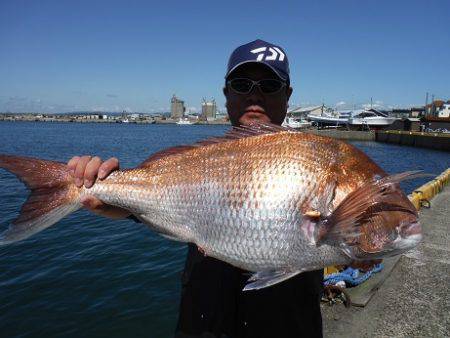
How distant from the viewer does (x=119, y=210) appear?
109 inches

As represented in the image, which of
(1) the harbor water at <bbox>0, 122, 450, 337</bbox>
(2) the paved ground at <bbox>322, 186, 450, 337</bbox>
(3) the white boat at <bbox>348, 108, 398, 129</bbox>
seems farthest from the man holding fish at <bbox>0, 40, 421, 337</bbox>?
(3) the white boat at <bbox>348, 108, 398, 129</bbox>

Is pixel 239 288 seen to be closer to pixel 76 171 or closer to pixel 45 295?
pixel 76 171

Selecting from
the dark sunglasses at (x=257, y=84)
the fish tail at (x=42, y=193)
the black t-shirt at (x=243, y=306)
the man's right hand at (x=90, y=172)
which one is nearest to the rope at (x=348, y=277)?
the black t-shirt at (x=243, y=306)

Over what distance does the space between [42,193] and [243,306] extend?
1.57m

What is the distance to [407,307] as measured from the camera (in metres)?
5.39

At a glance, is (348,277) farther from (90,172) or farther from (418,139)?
(418,139)

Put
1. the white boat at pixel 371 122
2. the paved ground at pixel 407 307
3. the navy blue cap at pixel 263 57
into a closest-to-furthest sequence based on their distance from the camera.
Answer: the navy blue cap at pixel 263 57
the paved ground at pixel 407 307
the white boat at pixel 371 122

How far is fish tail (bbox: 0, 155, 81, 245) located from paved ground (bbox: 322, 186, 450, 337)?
370cm

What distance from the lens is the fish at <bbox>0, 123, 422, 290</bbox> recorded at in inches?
80.9

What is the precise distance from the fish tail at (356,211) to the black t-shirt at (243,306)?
0.66 metres

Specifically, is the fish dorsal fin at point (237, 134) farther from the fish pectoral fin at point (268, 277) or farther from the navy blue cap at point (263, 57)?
the fish pectoral fin at point (268, 277)

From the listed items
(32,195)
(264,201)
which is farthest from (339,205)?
(32,195)

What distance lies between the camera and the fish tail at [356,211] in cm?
199

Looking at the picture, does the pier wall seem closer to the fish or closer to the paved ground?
the paved ground
